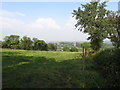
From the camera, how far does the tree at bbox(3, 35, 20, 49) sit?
1013 inches

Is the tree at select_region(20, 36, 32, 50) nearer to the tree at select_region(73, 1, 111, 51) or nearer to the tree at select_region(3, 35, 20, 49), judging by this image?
the tree at select_region(3, 35, 20, 49)

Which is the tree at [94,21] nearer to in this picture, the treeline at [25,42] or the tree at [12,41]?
the treeline at [25,42]

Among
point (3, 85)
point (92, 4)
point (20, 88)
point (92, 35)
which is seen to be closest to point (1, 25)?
point (3, 85)

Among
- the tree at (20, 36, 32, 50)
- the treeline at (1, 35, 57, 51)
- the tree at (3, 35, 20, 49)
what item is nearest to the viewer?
the tree at (3, 35, 20, 49)

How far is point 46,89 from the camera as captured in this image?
3039mm

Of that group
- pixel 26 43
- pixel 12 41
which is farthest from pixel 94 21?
pixel 12 41

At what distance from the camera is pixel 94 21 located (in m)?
12.4

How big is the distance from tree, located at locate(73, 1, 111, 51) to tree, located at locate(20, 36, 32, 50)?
18225 millimetres

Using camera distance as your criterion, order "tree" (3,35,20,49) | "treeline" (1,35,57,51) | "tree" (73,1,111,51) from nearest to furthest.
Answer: "tree" (73,1,111,51), "tree" (3,35,20,49), "treeline" (1,35,57,51)

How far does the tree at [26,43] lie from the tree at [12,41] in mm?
1357

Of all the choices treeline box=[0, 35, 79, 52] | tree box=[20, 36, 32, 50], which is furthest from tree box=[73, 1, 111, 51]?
tree box=[20, 36, 32, 50]

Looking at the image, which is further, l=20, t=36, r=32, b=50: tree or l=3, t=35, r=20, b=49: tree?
l=20, t=36, r=32, b=50: tree

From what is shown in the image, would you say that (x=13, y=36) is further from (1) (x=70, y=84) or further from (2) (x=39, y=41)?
(1) (x=70, y=84)

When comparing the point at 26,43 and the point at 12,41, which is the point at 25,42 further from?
the point at 12,41
